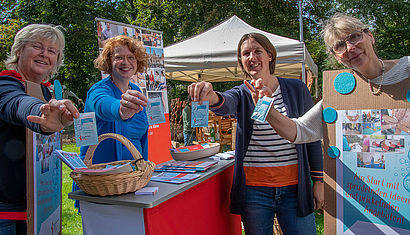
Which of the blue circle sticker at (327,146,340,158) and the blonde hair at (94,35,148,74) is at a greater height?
the blonde hair at (94,35,148,74)

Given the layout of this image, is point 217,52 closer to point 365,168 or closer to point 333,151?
point 333,151

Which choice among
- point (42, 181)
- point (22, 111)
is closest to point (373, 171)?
point (22, 111)

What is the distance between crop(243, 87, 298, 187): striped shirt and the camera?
4.66ft

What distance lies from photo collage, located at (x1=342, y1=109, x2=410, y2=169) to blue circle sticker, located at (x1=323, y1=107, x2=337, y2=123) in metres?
0.05

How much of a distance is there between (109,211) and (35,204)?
1.17 ft

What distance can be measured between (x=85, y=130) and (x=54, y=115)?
12 centimetres

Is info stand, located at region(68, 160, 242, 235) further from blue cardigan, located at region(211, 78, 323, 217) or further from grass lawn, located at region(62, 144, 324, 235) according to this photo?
grass lawn, located at region(62, 144, 324, 235)

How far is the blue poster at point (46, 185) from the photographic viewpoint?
1239 millimetres

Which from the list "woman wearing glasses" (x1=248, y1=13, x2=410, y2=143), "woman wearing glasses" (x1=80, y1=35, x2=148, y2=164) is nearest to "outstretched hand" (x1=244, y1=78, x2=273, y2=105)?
"woman wearing glasses" (x1=248, y1=13, x2=410, y2=143)

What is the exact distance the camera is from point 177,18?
523 inches

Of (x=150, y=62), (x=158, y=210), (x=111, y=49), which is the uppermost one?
(x=150, y=62)

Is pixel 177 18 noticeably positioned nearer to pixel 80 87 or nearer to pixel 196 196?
pixel 80 87

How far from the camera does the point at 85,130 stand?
101 centimetres

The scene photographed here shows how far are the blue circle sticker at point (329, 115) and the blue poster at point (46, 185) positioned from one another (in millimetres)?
1402
